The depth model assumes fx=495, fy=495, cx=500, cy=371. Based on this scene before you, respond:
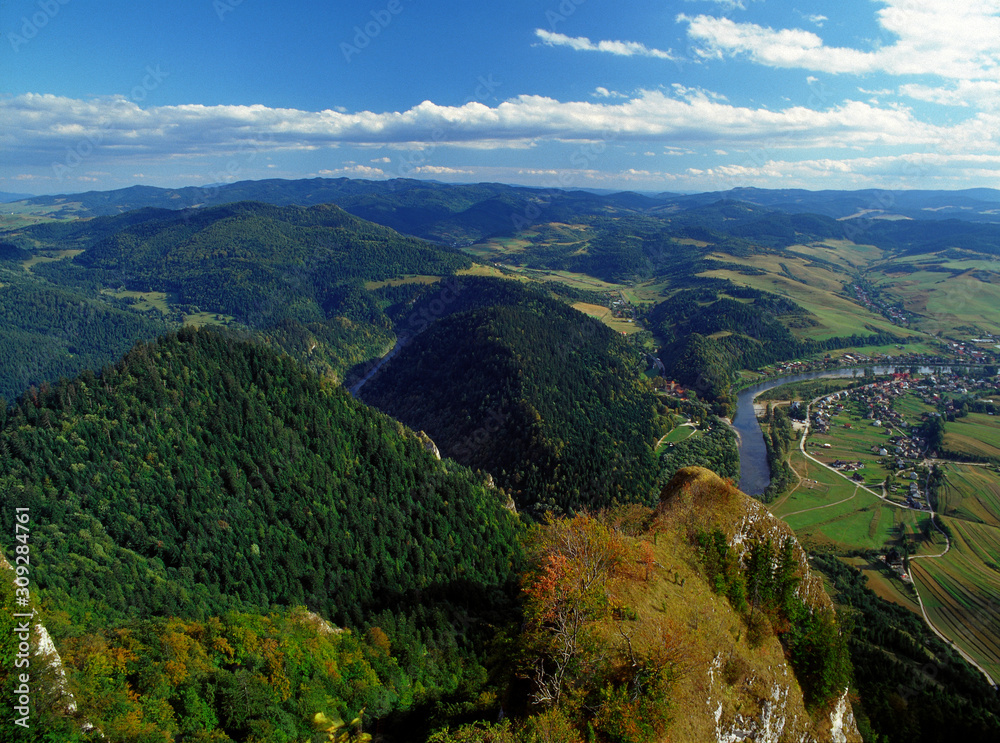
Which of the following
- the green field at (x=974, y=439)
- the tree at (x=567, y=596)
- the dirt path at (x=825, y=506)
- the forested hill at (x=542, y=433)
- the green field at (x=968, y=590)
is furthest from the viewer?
the green field at (x=974, y=439)

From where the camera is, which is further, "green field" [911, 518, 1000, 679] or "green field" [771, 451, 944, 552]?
"green field" [771, 451, 944, 552]

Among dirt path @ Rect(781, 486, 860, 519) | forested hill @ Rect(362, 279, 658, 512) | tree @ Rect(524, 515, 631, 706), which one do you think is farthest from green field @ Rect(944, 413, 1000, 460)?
tree @ Rect(524, 515, 631, 706)

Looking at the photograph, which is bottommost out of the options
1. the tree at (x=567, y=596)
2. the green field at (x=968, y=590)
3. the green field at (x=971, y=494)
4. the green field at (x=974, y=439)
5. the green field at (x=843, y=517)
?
the green field at (x=968, y=590)

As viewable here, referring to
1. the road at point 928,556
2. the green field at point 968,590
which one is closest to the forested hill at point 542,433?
the road at point 928,556

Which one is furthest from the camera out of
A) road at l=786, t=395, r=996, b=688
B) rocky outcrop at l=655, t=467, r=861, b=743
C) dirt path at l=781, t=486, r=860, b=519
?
dirt path at l=781, t=486, r=860, b=519

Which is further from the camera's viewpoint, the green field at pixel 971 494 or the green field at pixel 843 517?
the green field at pixel 971 494

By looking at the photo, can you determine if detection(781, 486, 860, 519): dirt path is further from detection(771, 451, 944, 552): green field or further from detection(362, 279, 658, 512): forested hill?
detection(362, 279, 658, 512): forested hill

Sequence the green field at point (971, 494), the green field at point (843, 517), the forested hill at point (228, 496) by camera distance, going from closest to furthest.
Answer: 1. the forested hill at point (228, 496)
2. the green field at point (843, 517)
3. the green field at point (971, 494)

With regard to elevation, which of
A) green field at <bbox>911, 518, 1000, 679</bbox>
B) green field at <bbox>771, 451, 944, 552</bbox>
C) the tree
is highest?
the tree

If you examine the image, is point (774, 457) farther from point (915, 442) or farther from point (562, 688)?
point (562, 688)

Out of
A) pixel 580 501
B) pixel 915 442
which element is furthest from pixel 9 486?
pixel 915 442

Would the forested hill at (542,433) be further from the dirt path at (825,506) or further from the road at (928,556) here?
the road at (928,556)
